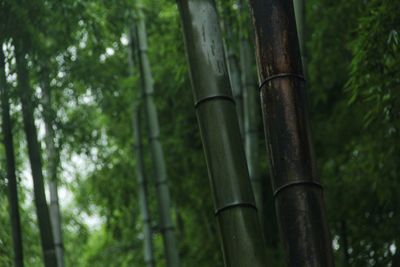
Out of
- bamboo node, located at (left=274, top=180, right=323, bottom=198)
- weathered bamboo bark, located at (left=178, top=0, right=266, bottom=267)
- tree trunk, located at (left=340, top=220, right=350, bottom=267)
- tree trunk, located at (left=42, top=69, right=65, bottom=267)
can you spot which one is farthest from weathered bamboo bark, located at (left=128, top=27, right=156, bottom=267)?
bamboo node, located at (left=274, top=180, right=323, bottom=198)

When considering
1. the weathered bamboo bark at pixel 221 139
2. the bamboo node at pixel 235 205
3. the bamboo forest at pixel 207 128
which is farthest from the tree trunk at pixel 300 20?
the bamboo node at pixel 235 205

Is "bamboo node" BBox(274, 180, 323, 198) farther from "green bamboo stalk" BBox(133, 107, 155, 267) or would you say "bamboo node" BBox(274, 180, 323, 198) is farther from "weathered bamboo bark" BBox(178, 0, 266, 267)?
"green bamboo stalk" BBox(133, 107, 155, 267)

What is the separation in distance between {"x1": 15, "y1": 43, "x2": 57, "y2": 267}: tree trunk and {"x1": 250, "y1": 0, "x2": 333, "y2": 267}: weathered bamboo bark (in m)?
1.73

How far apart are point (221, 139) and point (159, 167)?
2477 mm

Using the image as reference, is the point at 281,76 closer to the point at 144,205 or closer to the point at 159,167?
the point at 159,167

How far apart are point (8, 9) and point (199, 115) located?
2.06 metres

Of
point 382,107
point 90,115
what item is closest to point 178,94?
point 90,115

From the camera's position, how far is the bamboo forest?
2.42 m

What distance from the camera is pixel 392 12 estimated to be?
13.3 feet

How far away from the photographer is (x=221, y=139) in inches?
99.3

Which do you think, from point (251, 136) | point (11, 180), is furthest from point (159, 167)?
point (11, 180)

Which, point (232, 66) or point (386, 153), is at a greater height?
point (232, 66)

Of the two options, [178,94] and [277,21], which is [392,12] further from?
[178,94]

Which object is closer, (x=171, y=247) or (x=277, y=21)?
(x=277, y=21)
